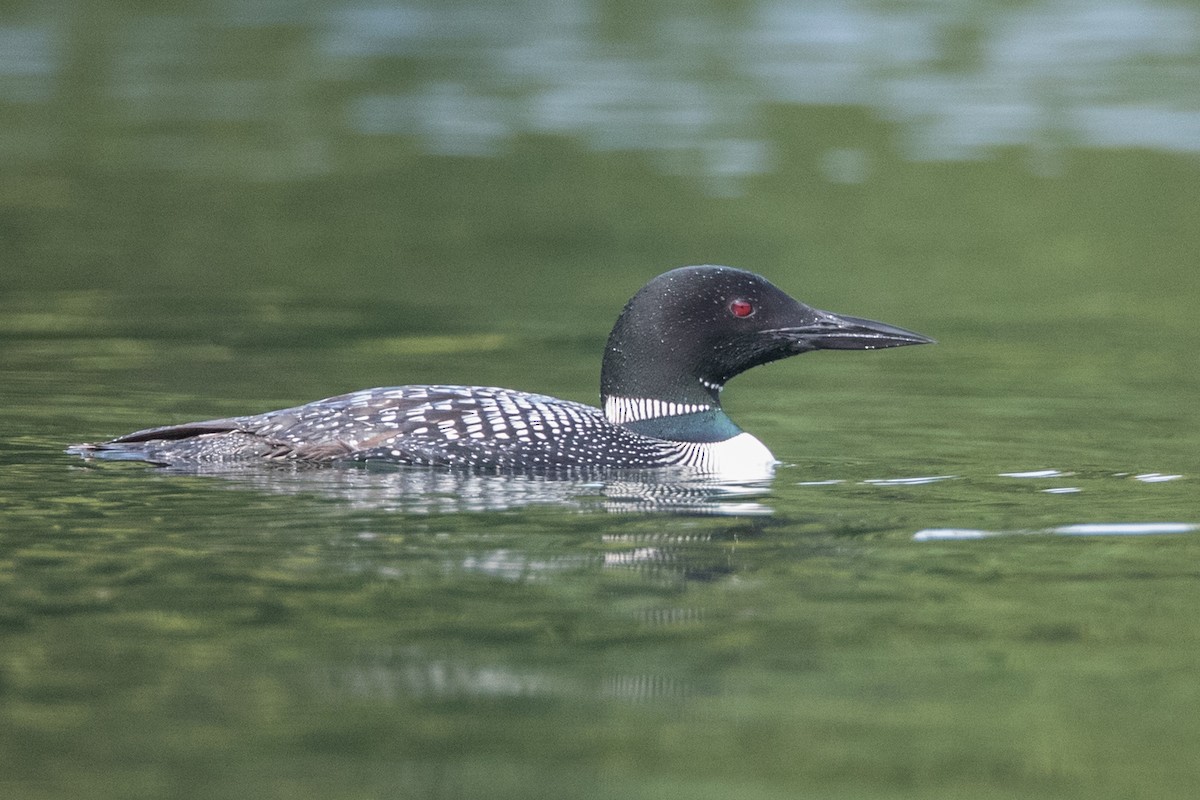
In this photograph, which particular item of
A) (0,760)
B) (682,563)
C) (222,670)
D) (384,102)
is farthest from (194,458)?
(384,102)

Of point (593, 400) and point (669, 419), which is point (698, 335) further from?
point (593, 400)

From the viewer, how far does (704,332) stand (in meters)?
7.24

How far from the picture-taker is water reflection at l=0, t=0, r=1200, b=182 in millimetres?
17422

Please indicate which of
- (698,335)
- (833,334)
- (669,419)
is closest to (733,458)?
(669,419)

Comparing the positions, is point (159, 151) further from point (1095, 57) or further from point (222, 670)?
point (222, 670)

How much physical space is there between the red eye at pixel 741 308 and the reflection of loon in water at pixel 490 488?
0.60m

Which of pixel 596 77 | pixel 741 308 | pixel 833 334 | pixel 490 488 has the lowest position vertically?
pixel 490 488

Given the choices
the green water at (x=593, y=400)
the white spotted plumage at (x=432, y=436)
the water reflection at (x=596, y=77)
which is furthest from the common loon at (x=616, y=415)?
the water reflection at (x=596, y=77)

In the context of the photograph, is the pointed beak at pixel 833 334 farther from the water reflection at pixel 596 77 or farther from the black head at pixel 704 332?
the water reflection at pixel 596 77

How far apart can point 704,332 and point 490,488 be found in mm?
1107

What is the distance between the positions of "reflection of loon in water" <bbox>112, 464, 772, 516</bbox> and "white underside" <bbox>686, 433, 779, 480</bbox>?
103 mm

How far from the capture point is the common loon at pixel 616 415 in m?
6.84

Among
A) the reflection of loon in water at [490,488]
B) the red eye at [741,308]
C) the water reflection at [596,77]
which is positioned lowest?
the reflection of loon in water at [490,488]

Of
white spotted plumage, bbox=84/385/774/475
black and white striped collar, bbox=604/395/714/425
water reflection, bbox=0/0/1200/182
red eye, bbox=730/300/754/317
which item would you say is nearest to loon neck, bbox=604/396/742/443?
black and white striped collar, bbox=604/395/714/425
